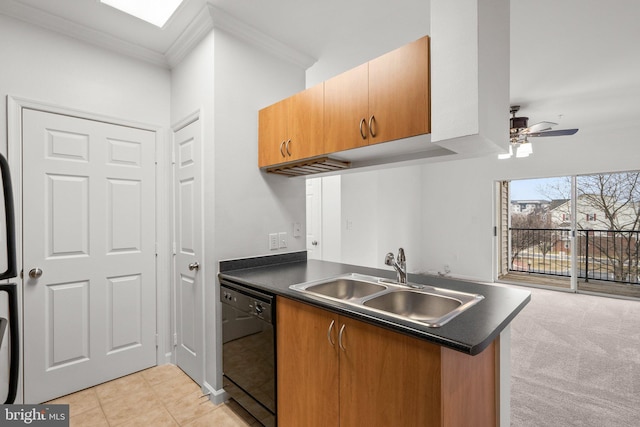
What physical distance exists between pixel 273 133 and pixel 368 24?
41.6 inches

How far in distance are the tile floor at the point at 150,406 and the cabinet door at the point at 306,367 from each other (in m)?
0.46

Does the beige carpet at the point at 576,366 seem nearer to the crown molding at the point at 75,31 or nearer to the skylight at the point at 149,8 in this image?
the skylight at the point at 149,8

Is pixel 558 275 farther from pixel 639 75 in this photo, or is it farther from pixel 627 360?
pixel 639 75

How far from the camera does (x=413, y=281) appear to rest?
1855 millimetres

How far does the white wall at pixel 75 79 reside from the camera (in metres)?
1.96

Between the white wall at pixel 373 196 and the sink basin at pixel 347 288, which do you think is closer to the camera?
the sink basin at pixel 347 288

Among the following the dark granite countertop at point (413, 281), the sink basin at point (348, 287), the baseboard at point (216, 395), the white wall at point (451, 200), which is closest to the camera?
the dark granite countertop at point (413, 281)

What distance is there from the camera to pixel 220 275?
2.10 m

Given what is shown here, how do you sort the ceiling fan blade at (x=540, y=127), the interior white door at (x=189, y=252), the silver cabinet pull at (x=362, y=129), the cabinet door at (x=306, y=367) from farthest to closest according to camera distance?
the ceiling fan blade at (x=540, y=127), the interior white door at (x=189, y=252), the silver cabinet pull at (x=362, y=129), the cabinet door at (x=306, y=367)

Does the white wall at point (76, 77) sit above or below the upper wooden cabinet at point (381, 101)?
above

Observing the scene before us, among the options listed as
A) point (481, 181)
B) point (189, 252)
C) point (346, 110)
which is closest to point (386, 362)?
point (346, 110)

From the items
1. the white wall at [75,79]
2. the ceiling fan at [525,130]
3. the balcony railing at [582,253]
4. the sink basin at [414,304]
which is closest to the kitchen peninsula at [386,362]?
the sink basin at [414,304]

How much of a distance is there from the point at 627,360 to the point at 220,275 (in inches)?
139

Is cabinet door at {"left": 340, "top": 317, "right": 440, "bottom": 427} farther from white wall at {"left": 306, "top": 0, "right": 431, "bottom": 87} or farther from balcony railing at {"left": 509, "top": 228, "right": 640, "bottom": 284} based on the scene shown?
balcony railing at {"left": 509, "top": 228, "right": 640, "bottom": 284}
